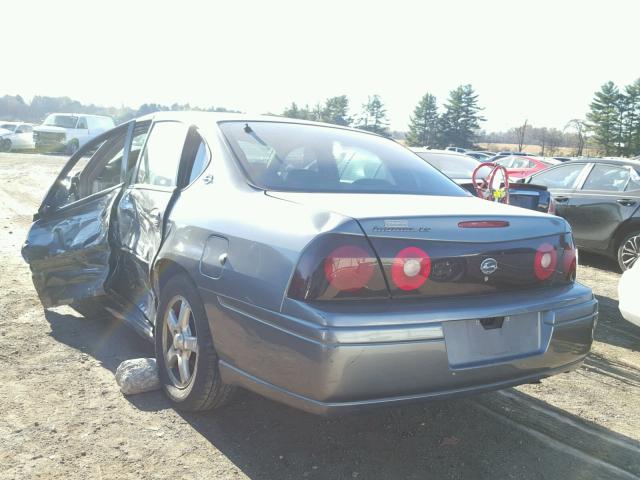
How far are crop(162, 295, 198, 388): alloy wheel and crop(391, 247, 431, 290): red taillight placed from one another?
1.14m

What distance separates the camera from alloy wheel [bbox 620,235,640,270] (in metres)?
7.68

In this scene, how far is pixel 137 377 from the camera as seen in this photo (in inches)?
134

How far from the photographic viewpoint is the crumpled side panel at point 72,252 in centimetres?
406

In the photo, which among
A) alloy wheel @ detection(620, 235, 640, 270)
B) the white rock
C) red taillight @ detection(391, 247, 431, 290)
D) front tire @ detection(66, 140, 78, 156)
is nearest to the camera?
red taillight @ detection(391, 247, 431, 290)

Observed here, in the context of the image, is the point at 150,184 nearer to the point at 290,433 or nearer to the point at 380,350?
the point at 290,433

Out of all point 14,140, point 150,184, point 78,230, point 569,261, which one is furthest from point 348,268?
point 14,140

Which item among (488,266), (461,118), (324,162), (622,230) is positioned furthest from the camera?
(461,118)

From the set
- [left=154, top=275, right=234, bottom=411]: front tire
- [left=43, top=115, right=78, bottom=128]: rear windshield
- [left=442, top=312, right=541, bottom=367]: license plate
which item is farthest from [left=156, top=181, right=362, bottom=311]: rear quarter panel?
[left=43, top=115, right=78, bottom=128]: rear windshield

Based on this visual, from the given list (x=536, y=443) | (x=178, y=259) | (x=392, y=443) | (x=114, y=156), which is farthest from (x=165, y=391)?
(x=114, y=156)

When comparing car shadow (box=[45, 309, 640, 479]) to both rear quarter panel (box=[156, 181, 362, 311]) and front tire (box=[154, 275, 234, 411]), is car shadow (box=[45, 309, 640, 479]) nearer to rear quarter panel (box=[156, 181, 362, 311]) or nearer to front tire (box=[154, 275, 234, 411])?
front tire (box=[154, 275, 234, 411])

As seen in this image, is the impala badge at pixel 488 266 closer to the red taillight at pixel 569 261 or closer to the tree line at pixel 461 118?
the red taillight at pixel 569 261

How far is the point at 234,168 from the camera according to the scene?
118 inches

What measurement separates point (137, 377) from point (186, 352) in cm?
50

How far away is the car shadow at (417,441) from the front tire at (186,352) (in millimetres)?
143
